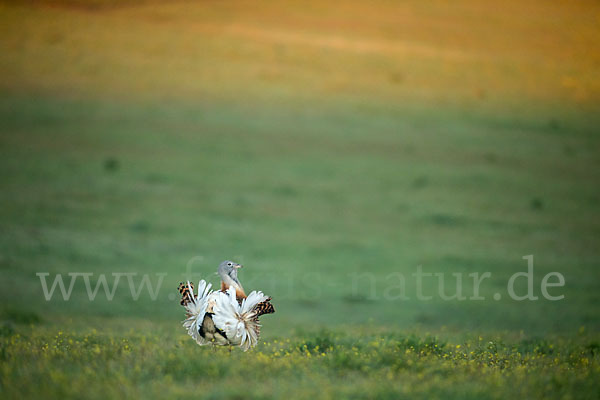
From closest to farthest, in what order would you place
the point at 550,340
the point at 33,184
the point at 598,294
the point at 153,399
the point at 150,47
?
the point at 153,399 < the point at 550,340 < the point at 598,294 < the point at 33,184 < the point at 150,47

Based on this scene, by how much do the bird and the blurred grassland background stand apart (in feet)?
49.6

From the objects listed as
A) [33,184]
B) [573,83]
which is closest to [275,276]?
[33,184]

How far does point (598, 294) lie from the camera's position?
2169 cm

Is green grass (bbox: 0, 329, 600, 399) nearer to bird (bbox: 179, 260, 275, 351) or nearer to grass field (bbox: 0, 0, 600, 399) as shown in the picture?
bird (bbox: 179, 260, 275, 351)

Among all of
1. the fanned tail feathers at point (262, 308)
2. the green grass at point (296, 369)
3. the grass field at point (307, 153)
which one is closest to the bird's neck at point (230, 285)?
the fanned tail feathers at point (262, 308)

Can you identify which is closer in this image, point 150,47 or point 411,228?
point 411,228

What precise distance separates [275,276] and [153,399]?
52.3 feet

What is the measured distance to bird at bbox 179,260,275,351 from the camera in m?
7.45

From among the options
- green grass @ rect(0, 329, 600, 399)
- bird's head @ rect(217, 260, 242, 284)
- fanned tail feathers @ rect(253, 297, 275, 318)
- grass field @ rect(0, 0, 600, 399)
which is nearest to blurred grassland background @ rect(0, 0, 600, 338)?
grass field @ rect(0, 0, 600, 399)

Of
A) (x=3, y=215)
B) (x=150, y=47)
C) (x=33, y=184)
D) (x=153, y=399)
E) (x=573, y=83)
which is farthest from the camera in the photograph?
(x=150, y=47)

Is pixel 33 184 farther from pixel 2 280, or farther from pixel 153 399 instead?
pixel 153 399

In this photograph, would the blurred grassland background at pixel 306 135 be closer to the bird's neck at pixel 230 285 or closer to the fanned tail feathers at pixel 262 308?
the bird's neck at pixel 230 285

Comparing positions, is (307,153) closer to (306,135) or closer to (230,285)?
(306,135)

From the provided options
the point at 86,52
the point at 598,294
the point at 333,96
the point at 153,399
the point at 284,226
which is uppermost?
the point at 86,52
